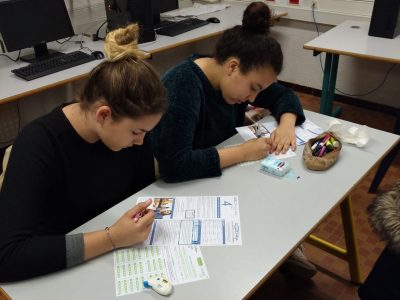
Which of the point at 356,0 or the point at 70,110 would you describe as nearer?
the point at 70,110

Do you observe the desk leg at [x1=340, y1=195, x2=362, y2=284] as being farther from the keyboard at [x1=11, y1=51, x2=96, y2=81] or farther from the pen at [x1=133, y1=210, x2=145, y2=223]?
the keyboard at [x1=11, y1=51, x2=96, y2=81]

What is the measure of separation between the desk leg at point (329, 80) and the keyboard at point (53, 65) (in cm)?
161

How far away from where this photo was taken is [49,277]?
33.6 inches

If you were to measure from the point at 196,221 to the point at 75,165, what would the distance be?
367 mm

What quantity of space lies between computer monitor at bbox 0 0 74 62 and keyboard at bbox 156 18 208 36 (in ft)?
2.36

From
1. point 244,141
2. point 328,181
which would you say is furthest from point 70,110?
point 328,181

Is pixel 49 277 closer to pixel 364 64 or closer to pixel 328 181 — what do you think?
pixel 328 181

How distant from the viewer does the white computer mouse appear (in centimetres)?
81

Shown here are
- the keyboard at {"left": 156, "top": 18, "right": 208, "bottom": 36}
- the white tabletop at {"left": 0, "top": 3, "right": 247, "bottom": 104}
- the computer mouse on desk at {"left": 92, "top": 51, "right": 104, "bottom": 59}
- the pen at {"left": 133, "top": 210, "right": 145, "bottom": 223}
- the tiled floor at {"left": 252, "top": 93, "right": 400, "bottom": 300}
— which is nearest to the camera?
the pen at {"left": 133, "top": 210, "right": 145, "bottom": 223}

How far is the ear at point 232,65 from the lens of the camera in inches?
49.1

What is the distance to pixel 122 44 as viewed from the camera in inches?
38.5

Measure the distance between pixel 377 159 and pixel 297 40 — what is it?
2494 mm

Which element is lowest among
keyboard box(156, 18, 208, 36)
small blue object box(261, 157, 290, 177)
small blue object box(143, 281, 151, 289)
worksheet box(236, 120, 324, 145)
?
small blue object box(143, 281, 151, 289)

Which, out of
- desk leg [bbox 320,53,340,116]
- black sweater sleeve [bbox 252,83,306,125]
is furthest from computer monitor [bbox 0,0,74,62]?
desk leg [bbox 320,53,340,116]
